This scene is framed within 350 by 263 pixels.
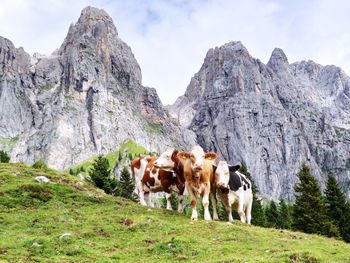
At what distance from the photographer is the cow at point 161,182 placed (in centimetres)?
2838

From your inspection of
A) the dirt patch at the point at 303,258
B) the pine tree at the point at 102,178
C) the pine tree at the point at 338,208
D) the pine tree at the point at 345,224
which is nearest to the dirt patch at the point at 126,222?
the dirt patch at the point at 303,258

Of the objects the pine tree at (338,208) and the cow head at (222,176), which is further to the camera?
the pine tree at (338,208)

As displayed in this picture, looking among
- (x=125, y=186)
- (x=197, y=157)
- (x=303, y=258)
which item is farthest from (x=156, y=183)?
(x=125, y=186)

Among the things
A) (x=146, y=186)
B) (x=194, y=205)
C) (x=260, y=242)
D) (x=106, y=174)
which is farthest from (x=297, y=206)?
(x=260, y=242)

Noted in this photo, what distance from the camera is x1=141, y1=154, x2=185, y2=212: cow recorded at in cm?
2838

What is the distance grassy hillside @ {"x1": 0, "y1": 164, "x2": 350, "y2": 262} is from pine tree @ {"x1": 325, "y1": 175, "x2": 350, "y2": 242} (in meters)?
43.5

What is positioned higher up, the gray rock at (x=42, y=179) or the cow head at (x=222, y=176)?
the cow head at (x=222, y=176)

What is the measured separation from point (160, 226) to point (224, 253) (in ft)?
18.4

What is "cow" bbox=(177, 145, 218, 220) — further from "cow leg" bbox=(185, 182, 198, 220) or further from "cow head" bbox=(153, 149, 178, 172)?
"cow head" bbox=(153, 149, 178, 172)

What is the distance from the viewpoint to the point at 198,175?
24172mm

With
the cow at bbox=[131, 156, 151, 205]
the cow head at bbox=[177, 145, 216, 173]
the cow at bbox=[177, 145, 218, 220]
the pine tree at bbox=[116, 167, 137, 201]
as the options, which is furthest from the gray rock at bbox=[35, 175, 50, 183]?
the pine tree at bbox=[116, 167, 137, 201]

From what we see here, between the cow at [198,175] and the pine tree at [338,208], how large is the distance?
1737 inches

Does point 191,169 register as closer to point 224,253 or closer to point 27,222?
point 224,253

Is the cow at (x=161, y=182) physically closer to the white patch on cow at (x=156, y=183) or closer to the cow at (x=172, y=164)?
the white patch on cow at (x=156, y=183)
